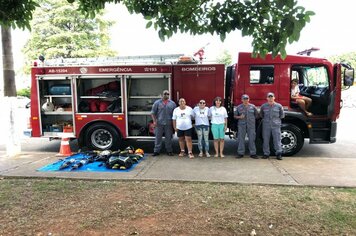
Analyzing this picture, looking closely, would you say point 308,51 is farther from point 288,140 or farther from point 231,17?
point 231,17

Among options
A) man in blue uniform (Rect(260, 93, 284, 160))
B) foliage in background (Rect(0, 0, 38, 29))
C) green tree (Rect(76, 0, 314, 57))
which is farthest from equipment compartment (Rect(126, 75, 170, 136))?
foliage in background (Rect(0, 0, 38, 29))

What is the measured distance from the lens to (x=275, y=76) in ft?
28.7

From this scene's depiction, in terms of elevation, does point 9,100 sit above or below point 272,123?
above

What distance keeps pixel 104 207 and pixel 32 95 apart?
19.2ft

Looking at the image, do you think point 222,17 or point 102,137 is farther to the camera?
point 102,137

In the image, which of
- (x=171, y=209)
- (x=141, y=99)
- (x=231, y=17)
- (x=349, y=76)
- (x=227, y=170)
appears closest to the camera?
(x=231, y=17)

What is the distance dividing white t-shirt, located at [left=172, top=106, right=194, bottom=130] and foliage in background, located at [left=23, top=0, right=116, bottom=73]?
63.1ft

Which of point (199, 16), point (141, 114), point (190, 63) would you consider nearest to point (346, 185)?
point (199, 16)

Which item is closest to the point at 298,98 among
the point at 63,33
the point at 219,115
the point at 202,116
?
A: the point at 219,115

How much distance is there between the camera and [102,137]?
9.66 m

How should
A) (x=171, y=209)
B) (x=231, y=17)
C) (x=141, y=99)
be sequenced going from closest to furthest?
(x=231, y=17) < (x=171, y=209) < (x=141, y=99)

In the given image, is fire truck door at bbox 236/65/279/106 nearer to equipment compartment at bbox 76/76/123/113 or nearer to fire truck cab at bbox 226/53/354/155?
fire truck cab at bbox 226/53/354/155

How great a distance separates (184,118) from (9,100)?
4.78 metres

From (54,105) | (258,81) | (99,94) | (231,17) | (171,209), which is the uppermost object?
(231,17)
